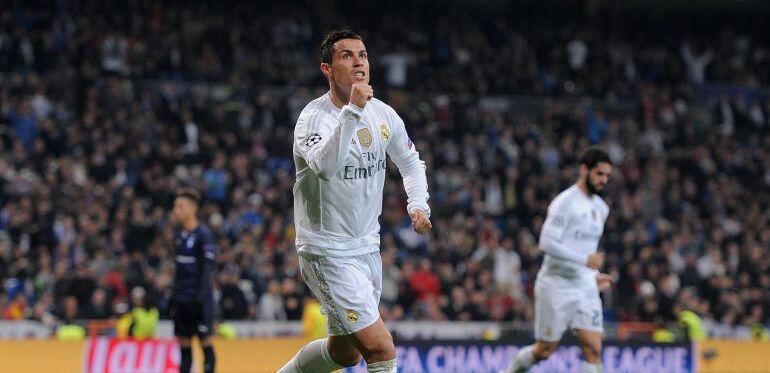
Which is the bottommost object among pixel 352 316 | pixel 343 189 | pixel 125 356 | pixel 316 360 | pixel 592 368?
pixel 125 356

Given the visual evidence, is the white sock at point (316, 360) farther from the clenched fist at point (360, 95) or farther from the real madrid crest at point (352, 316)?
the clenched fist at point (360, 95)

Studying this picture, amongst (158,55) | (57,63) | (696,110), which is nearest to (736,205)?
(696,110)

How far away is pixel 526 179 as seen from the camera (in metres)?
23.6

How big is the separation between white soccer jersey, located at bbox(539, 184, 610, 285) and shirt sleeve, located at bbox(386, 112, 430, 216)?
346 centimetres

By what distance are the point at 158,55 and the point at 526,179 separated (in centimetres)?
758

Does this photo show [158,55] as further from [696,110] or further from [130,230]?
[696,110]

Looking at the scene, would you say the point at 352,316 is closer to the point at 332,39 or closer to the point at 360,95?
the point at 360,95

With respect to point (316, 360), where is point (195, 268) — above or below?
above

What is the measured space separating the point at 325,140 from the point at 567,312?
4.60 m

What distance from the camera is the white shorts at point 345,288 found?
676cm

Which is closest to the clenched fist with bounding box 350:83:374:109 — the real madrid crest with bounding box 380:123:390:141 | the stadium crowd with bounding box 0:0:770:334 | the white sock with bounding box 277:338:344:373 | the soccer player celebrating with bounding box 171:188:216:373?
the real madrid crest with bounding box 380:123:390:141

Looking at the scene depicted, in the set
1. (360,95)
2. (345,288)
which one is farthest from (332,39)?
(345,288)

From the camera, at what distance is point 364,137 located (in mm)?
6848

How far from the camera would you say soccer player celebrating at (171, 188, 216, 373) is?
11.5 metres
